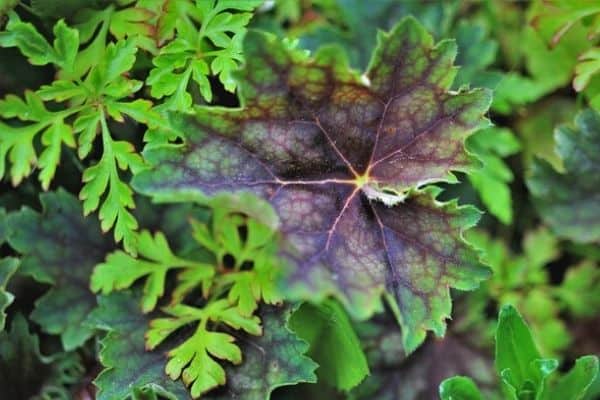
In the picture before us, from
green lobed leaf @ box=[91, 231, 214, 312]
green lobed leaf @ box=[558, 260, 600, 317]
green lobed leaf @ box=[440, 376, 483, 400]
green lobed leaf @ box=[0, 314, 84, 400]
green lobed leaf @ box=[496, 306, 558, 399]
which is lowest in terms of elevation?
green lobed leaf @ box=[0, 314, 84, 400]

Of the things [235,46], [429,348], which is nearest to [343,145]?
[235,46]

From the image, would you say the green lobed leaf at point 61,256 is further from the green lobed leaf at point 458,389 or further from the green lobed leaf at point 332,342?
the green lobed leaf at point 458,389

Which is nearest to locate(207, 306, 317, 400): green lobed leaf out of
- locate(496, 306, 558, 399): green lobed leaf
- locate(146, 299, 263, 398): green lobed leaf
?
locate(146, 299, 263, 398): green lobed leaf

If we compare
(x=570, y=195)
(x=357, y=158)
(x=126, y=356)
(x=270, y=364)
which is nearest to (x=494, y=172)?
(x=570, y=195)

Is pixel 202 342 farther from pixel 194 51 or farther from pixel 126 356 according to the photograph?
pixel 194 51

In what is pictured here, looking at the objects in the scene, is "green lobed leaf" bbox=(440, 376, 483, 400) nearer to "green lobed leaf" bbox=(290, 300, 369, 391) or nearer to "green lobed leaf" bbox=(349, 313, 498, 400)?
"green lobed leaf" bbox=(290, 300, 369, 391)

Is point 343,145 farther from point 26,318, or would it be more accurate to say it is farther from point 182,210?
point 26,318

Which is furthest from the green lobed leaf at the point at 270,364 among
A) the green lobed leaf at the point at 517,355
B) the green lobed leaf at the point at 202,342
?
the green lobed leaf at the point at 517,355
